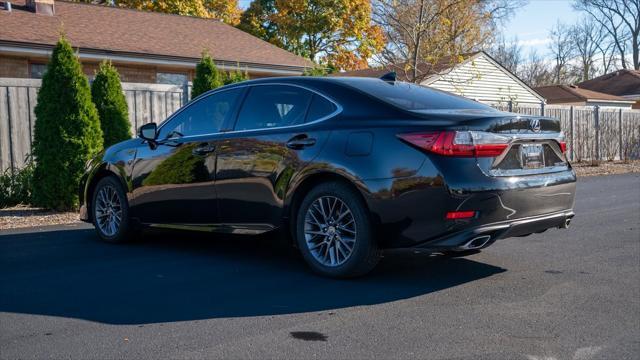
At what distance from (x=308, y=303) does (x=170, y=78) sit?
619 inches

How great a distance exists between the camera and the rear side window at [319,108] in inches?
219

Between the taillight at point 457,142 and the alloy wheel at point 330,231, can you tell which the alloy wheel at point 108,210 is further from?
the taillight at point 457,142

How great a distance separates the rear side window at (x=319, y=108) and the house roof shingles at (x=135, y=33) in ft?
40.4

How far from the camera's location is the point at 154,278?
5559 mm

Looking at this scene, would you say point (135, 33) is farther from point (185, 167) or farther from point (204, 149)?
point (204, 149)

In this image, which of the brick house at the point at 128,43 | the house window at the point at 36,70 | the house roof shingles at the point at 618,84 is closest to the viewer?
the brick house at the point at 128,43

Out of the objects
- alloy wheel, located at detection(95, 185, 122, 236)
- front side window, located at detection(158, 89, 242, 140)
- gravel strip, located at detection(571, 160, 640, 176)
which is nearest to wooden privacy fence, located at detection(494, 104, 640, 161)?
gravel strip, located at detection(571, 160, 640, 176)

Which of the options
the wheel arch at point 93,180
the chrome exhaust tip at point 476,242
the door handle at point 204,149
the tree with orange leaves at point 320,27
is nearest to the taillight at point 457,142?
the chrome exhaust tip at point 476,242

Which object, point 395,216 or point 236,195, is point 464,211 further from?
point 236,195

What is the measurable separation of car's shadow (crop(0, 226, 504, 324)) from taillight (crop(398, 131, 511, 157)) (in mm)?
1074

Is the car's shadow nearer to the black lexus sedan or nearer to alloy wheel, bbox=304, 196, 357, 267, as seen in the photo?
alloy wheel, bbox=304, 196, 357, 267

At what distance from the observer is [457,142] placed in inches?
192

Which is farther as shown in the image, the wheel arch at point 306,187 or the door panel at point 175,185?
the door panel at point 175,185

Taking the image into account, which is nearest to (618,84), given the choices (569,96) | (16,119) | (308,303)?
(569,96)
